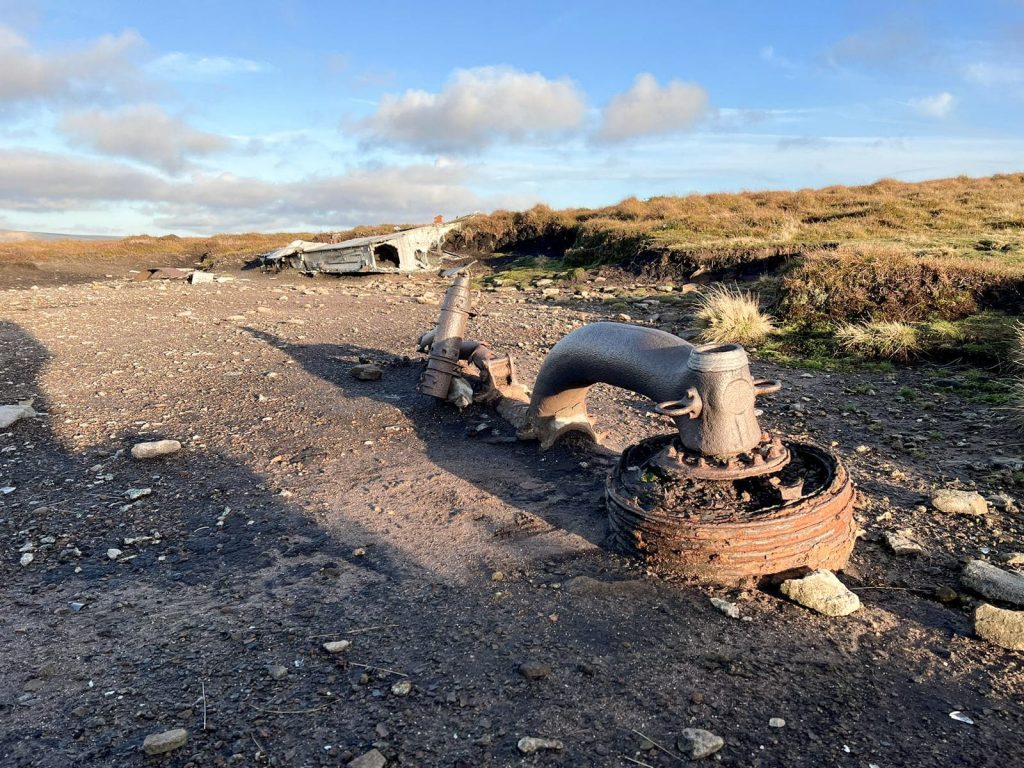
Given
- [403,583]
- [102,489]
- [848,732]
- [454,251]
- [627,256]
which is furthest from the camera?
[454,251]

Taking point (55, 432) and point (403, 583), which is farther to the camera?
point (55, 432)

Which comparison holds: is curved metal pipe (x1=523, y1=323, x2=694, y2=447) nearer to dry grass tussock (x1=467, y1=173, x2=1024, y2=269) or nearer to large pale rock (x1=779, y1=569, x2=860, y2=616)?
large pale rock (x1=779, y1=569, x2=860, y2=616)

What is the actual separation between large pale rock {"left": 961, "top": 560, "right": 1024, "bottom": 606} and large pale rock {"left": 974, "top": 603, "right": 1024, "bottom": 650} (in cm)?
26

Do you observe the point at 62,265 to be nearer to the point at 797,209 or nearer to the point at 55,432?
the point at 55,432

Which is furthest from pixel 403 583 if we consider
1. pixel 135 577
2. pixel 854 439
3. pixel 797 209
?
pixel 797 209

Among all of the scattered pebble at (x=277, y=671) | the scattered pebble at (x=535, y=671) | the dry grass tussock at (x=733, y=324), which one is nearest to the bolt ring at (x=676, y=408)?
the scattered pebble at (x=535, y=671)

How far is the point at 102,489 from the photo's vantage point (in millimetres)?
5328

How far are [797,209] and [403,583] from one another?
75.3ft

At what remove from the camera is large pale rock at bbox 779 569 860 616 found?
3.25 metres

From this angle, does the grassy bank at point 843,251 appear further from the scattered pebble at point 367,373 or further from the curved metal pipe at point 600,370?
the scattered pebble at point 367,373

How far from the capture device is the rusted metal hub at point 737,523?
11.1 ft

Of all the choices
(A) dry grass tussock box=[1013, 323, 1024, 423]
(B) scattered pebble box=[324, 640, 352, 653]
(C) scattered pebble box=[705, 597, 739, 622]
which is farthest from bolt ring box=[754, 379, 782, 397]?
(A) dry grass tussock box=[1013, 323, 1024, 423]

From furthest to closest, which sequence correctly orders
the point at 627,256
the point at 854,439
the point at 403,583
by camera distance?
the point at 627,256 → the point at 854,439 → the point at 403,583

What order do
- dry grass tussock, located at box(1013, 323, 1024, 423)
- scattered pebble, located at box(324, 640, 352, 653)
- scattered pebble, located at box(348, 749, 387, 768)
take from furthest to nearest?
dry grass tussock, located at box(1013, 323, 1024, 423)
scattered pebble, located at box(324, 640, 352, 653)
scattered pebble, located at box(348, 749, 387, 768)
